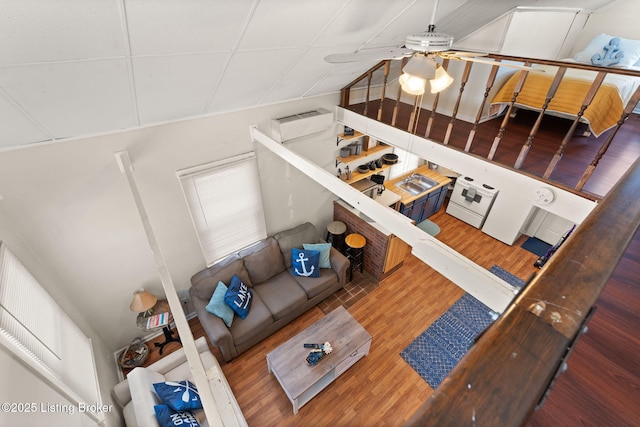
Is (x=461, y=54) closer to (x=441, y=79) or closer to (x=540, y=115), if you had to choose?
(x=441, y=79)

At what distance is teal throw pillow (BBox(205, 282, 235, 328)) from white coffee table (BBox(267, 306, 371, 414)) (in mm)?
713

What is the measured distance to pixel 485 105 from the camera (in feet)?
13.1

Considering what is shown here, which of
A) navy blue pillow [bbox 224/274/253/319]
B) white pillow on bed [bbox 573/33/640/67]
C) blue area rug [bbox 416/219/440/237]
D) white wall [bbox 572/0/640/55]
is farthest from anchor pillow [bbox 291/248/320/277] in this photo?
white wall [bbox 572/0/640/55]

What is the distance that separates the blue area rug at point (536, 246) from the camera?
17.9 feet

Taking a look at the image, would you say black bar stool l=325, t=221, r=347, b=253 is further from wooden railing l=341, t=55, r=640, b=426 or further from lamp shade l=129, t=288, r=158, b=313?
wooden railing l=341, t=55, r=640, b=426

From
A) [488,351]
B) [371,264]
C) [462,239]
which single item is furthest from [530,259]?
[488,351]

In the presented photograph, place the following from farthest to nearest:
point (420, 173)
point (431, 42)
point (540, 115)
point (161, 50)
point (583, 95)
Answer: point (420, 173)
point (583, 95)
point (540, 115)
point (161, 50)
point (431, 42)

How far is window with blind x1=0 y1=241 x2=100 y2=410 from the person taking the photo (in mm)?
1949

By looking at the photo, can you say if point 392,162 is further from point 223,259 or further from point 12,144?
point 12,144

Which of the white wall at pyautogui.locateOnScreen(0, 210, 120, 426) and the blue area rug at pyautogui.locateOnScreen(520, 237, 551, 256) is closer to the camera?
the white wall at pyautogui.locateOnScreen(0, 210, 120, 426)

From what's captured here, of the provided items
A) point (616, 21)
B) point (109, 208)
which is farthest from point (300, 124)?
point (616, 21)

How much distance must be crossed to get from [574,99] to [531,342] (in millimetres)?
4180

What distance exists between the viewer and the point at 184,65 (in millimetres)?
2090

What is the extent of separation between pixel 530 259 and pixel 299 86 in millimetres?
5182
